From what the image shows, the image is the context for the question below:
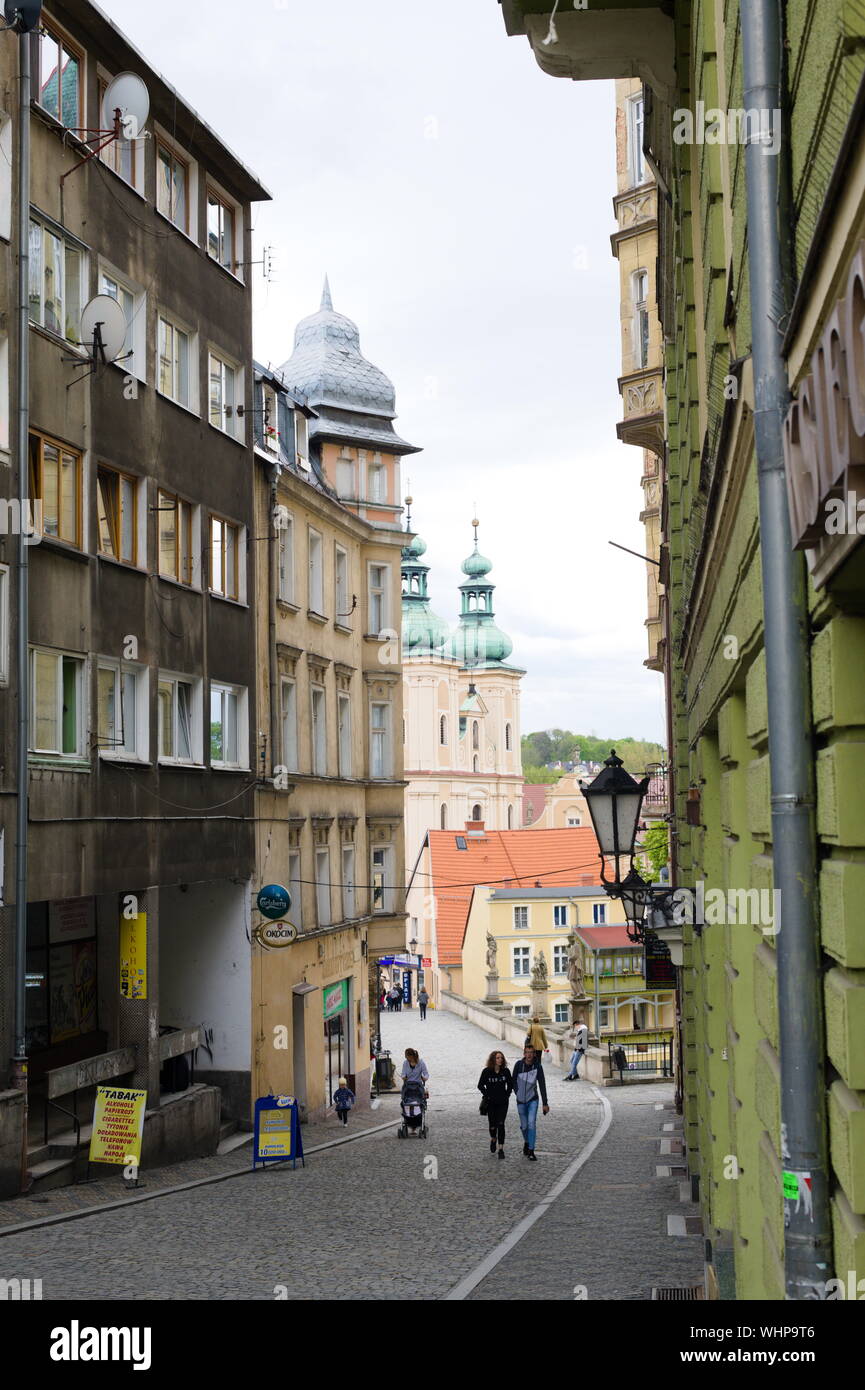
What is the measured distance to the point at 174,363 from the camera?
24438 millimetres

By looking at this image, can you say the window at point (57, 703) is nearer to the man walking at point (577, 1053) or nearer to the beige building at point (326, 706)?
the beige building at point (326, 706)

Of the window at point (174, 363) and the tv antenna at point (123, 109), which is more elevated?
the tv antenna at point (123, 109)

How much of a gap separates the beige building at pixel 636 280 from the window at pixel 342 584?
11.1 m

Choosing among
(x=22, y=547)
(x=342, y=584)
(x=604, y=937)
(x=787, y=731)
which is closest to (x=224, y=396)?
(x=22, y=547)

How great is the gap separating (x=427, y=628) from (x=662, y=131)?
123 meters

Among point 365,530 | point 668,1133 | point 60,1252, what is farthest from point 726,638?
point 365,530

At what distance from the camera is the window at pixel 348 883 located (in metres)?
36.2

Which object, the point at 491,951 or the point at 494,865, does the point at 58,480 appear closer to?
the point at 491,951

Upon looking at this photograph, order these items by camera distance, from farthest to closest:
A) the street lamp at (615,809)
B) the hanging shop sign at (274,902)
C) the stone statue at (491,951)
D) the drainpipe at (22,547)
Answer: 1. the stone statue at (491,951)
2. the hanging shop sign at (274,902)
3. the drainpipe at (22,547)
4. the street lamp at (615,809)

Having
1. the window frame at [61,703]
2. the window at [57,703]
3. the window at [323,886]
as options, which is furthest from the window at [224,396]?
the window at [323,886]

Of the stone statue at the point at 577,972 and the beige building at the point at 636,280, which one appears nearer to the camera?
the beige building at the point at 636,280

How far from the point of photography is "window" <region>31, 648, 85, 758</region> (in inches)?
750

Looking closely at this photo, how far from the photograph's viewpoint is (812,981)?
14.2 feet

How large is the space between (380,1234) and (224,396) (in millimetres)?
15427
